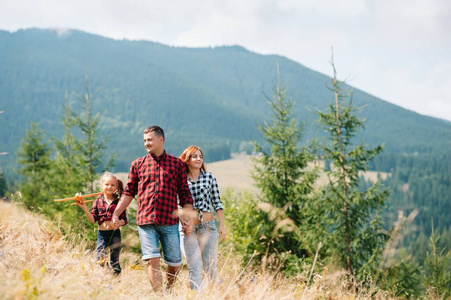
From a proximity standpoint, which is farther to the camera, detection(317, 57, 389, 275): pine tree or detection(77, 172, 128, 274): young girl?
detection(317, 57, 389, 275): pine tree

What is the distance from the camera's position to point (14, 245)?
14.0ft

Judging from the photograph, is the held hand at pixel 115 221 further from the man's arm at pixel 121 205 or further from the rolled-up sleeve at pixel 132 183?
the rolled-up sleeve at pixel 132 183

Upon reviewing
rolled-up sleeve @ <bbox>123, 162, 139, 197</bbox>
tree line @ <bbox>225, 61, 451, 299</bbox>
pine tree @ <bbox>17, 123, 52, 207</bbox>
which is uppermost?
rolled-up sleeve @ <bbox>123, 162, 139, 197</bbox>

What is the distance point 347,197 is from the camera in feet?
44.0

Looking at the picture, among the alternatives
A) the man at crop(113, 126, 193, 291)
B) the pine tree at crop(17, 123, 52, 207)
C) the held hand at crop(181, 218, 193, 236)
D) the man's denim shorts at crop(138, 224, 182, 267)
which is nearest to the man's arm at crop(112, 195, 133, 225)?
the man at crop(113, 126, 193, 291)

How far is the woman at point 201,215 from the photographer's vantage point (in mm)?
5242

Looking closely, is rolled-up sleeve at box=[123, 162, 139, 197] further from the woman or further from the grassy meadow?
the grassy meadow

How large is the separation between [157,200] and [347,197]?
31.6ft

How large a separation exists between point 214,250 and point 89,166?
11839mm

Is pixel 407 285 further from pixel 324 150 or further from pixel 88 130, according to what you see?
pixel 88 130

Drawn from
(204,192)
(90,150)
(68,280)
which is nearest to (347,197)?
(204,192)

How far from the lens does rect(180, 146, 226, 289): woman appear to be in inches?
206

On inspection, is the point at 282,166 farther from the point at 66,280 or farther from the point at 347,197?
the point at 66,280

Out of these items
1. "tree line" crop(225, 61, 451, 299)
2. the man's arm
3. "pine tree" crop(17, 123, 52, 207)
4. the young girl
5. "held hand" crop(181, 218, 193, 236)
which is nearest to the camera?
the man's arm
